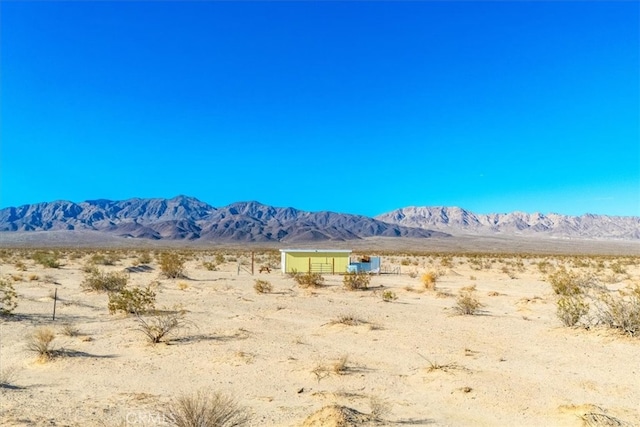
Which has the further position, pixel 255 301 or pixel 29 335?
pixel 255 301

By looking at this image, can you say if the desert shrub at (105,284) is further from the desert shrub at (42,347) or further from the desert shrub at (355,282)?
the desert shrub at (355,282)

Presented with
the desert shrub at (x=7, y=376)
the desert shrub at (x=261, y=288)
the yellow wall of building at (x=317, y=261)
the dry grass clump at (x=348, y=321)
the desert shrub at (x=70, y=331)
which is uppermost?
the yellow wall of building at (x=317, y=261)

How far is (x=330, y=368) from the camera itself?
9.25m

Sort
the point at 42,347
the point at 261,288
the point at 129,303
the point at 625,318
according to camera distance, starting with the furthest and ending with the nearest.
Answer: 1. the point at 261,288
2. the point at 129,303
3. the point at 625,318
4. the point at 42,347

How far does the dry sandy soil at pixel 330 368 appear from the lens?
712 cm

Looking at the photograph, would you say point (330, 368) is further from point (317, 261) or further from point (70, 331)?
point (317, 261)

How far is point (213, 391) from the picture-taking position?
825 cm

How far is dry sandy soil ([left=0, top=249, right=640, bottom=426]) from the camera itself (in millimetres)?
7121

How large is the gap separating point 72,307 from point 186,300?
4.33 meters

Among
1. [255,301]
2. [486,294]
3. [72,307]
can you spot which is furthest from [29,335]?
[486,294]

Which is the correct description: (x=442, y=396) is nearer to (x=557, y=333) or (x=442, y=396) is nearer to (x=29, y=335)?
(x=557, y=333)

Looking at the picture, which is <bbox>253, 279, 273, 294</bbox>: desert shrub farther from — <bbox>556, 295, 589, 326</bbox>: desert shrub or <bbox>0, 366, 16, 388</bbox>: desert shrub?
<bbox>556, 295, 589, 326</bbox>: desert shrub

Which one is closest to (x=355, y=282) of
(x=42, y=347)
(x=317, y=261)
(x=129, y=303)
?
(x=317, y=261)

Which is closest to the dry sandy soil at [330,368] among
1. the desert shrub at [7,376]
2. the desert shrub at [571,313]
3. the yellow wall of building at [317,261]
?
the desert shrub at [7,376]
